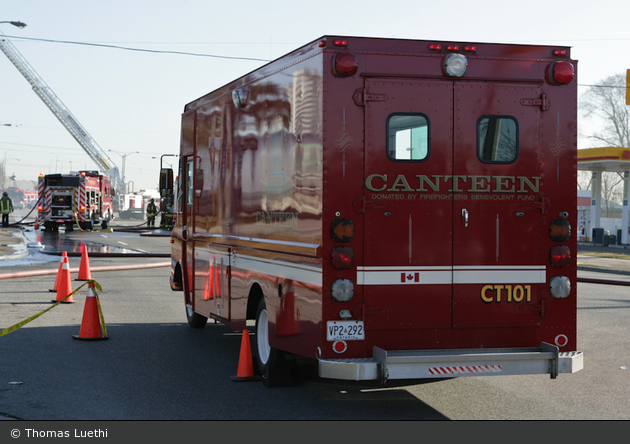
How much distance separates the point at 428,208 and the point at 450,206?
0.21m

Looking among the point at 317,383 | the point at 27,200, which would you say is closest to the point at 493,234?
the point at 317,383

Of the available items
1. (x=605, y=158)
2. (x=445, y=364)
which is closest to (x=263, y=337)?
(x=445, y=364)

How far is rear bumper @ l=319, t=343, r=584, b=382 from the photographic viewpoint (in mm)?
6277

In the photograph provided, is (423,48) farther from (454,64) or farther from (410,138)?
(410,138)

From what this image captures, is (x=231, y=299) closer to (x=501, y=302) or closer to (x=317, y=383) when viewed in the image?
(x=317, y=383)

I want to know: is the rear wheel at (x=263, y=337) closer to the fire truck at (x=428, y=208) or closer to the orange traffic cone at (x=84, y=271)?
the fire truck at (x=428, y=208)

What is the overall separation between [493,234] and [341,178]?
1475 millimetres

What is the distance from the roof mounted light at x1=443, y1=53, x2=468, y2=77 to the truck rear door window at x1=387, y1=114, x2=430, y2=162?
0.45 meters

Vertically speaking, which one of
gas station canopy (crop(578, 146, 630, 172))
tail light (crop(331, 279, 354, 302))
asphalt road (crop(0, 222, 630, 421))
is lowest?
asphalt road (crop(0, 222, 630, 421))

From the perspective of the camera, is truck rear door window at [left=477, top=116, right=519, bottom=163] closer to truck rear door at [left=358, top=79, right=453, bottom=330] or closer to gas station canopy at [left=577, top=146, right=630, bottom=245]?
truck rear door at [left=358, top=79, right=453, bottom=330]

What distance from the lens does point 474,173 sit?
6.80 metres

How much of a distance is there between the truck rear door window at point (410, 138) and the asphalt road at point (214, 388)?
2271mm

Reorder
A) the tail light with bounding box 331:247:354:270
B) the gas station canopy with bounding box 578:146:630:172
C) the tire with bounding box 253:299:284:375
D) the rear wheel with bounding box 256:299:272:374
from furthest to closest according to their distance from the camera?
1. the gas station canopy with bounding box 578:146:630:172
2. the rear wheel with bounding box 256:299:272:374
3. the tire with bounding box 253:299:284:375
4. the tail light with bounding box 331:247:354:270

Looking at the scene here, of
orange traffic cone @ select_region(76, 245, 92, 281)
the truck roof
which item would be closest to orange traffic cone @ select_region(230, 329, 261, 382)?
the truck roof
